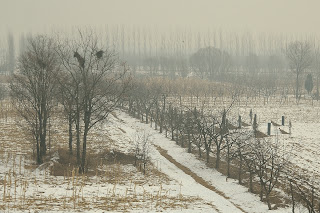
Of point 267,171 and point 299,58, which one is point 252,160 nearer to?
point 267,171

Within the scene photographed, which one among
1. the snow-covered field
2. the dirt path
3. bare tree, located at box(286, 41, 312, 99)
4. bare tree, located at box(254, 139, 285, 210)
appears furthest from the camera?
bare tree, located at box(286, 41, 312, 99)

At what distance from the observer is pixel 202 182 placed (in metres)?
26.0

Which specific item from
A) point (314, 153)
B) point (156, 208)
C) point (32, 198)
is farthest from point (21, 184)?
point (314, 153)

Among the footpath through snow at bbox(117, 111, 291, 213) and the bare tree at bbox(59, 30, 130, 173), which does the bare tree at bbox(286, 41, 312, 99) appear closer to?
the footpath through snow at bbox(117, 111, 291, 213)

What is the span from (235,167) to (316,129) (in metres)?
19.0

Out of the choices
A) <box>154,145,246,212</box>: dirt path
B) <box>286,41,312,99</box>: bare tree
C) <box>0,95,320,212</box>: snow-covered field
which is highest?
<box>286,41,312,99</box>: bare tree

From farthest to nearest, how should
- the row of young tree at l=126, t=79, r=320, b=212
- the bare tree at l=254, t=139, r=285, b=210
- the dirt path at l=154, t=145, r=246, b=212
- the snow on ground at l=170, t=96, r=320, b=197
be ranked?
the snow on ground at l=170, t=96, r=320, b=197, the dirt path at l=154, t=145, r=246, b=212, the row of young tree at l=126, t=79, r=320, b=212, the bare tree at l=254, t=139, r=285, b=210

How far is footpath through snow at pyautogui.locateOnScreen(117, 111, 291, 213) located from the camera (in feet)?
67.9

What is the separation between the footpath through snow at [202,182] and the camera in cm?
2070

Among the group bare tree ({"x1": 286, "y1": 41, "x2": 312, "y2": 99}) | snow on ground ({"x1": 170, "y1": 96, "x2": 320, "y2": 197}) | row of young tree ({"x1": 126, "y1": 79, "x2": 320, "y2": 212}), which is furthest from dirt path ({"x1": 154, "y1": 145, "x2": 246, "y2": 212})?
bare tree ({"x1": 286, "y1": 41, "x2": 312, "y2": 99})

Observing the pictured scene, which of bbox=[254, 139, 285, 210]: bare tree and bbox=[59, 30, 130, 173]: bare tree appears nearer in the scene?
bbox=[254, 139, 285, 210]: bare tree

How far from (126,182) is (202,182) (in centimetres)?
543

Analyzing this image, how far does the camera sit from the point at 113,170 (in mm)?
27422

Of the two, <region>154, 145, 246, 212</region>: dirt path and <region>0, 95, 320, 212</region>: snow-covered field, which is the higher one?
<region>0, 95, 320, 212</region>: snow-covered field
